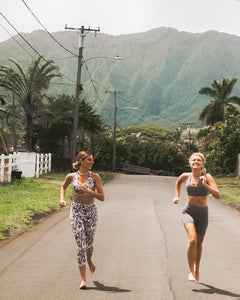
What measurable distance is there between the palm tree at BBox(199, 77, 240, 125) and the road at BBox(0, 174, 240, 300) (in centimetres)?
5156

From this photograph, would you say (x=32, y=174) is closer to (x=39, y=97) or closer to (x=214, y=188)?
(x=39, y=97)

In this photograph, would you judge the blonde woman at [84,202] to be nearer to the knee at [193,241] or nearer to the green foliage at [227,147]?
the knee at [193,241]

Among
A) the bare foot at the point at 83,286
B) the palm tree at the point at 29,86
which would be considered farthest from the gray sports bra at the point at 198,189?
the palm tree at the point at 29,86

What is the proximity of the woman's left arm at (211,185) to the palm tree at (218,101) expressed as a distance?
5801 cm

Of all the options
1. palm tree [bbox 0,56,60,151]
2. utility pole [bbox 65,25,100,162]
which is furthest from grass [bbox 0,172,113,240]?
palm tree [bbox 0,56,60,151]

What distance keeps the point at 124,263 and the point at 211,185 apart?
224 cm

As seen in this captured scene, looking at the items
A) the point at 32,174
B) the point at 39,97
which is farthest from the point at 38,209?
the point at 39,97

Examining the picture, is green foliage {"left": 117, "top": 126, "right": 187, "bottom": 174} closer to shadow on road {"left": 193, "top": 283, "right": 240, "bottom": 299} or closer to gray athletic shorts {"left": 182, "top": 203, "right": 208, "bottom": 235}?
gray athletic shorts {"left": 182, "top": 203, "right": 208, "bottom": 235}

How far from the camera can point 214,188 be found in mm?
6805

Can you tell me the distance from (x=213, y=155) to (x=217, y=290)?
38.9 m

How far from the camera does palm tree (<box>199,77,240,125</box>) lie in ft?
211

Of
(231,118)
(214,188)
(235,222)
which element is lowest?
(235,222)

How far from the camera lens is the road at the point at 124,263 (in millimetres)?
6406

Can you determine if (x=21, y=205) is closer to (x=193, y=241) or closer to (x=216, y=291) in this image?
(x=193, y=241)
